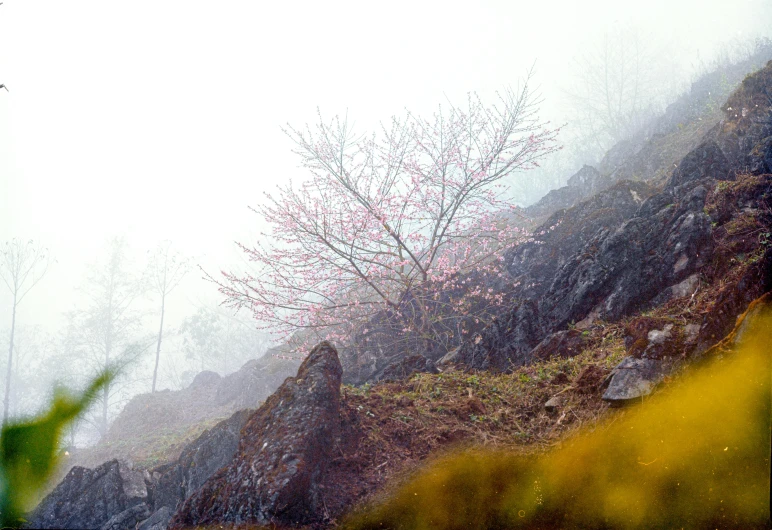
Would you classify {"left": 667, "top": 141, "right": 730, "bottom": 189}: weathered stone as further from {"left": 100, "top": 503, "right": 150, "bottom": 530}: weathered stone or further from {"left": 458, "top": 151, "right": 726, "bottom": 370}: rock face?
{"left": 100, "top": 503, "right": 150, "bottom": 530}: weathered stone

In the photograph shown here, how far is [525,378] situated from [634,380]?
5.32 feet

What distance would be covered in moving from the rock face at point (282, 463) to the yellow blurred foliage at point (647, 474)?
51 cm

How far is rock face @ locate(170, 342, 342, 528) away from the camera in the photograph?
2.79 m

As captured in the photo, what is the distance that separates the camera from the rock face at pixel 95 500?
5.84m

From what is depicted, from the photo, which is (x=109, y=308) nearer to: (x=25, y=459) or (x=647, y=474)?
(x=25, y=459)

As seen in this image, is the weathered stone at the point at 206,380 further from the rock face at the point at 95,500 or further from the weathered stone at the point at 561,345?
the weathered stone at the point at 561,345

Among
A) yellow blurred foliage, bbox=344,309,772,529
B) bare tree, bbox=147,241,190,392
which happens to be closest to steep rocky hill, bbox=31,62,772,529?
yellow blurred foliage, bbox=344,309,772,529

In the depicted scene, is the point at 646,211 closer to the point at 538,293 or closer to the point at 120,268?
the point at 538,293

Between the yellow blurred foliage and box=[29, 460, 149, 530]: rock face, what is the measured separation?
5.72 metres

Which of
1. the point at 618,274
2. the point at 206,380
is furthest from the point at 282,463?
the point at 206,380

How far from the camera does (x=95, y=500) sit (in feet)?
20.2

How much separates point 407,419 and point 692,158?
7306 millimetres

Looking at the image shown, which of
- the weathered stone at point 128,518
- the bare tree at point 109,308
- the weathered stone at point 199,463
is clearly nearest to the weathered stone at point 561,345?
the weathered stone at point 199,463

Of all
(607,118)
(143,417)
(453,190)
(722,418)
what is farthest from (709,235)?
(607,118)
